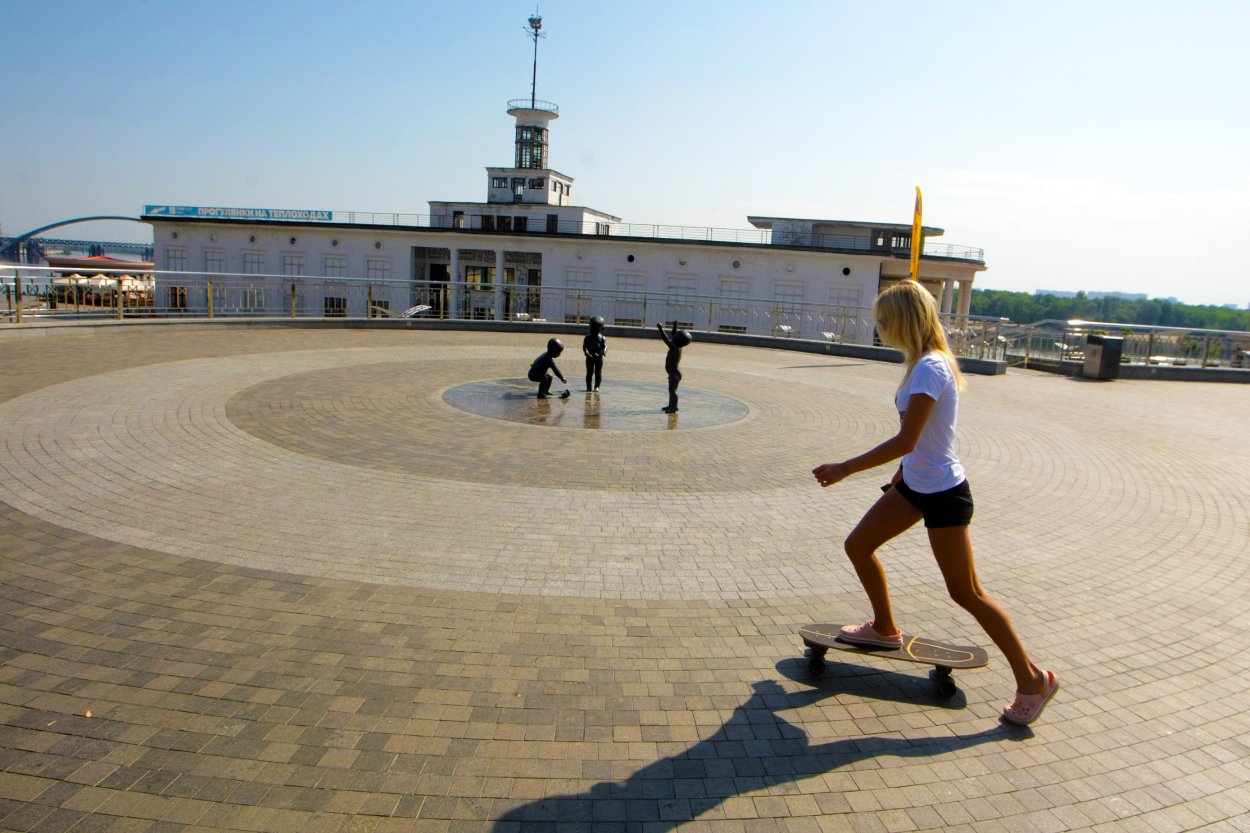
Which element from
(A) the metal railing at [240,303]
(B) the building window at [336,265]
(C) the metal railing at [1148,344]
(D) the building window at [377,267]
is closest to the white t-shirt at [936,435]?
(A) the metal railing at [240,303]

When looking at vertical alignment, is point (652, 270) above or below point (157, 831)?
above

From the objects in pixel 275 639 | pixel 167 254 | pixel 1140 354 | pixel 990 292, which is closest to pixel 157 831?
pixel 275 639

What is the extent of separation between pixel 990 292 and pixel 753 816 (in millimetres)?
213435

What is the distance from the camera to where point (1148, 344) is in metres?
21.1

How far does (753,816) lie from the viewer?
3.07 metres

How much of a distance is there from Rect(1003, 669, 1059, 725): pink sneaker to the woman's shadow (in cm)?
6

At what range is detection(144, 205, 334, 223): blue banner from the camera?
157ft

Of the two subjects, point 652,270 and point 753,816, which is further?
point 652,270

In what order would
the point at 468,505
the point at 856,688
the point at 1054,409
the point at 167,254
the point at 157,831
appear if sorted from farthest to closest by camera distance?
the point at 167,254 → the point at 1054,409 → the point at 468,505 → the point at 856,688 → the point at 157,831

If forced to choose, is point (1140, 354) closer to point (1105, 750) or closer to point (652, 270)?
point (1105, 750)

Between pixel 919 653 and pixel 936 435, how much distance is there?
4.05ft

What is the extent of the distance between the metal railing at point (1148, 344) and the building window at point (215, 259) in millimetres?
44741

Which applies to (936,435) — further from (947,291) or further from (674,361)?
(947,291)

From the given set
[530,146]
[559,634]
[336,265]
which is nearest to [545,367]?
[559,634]
